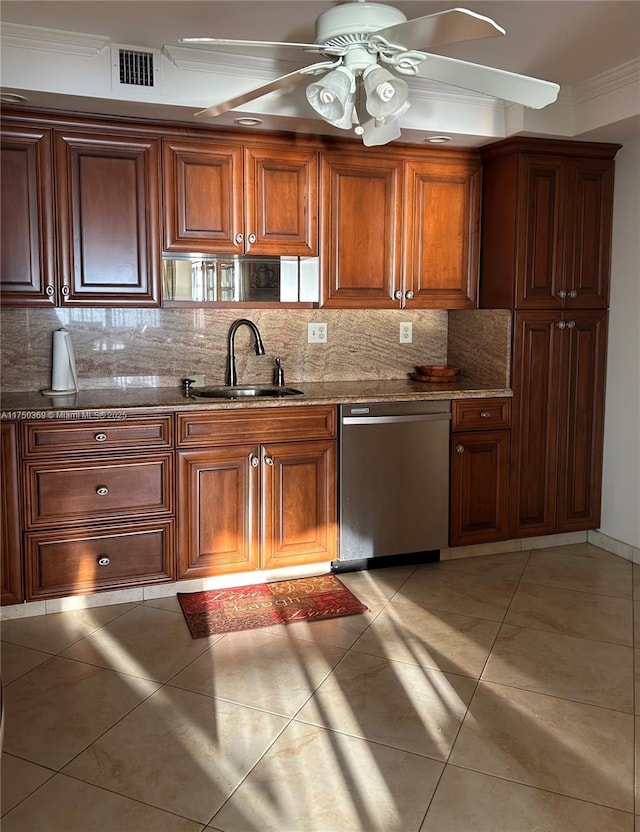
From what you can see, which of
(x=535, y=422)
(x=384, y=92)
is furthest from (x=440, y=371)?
(x=384, y=92)

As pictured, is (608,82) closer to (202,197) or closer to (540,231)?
(540,231)

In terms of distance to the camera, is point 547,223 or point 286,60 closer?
point 286,60

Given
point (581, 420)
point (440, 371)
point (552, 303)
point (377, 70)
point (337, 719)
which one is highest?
point (377, 70)

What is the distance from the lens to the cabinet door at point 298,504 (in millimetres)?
3615

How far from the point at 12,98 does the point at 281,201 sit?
1299 mm

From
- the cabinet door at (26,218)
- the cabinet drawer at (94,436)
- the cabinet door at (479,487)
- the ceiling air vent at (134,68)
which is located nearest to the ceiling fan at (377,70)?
the ceiling air vent at (134,68)

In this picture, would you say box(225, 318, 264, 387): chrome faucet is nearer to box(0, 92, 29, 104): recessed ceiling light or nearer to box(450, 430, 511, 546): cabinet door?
box(450, 430, 511, 546): cabinet door

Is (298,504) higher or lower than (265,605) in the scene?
higher

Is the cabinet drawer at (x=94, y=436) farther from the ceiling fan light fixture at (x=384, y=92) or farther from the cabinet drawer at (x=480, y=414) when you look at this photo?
the ceiling fan light fixture at (x=384, y=92)

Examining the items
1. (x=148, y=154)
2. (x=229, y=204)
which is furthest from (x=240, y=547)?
(x=148, y=154)

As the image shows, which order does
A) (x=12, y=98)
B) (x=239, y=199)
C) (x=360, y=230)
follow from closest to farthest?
(x=12, y=98)
(x=239, y=199)
(x=360, y=230)

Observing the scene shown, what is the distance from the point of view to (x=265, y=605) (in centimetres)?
342

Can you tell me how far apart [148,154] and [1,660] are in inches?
91.2

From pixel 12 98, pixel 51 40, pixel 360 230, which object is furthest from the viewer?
pixel 360 230
